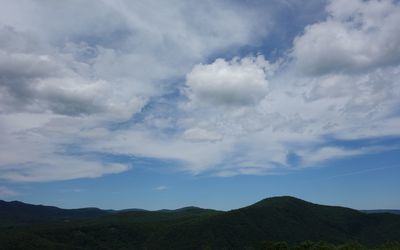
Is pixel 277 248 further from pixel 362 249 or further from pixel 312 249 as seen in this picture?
pixel 362 249

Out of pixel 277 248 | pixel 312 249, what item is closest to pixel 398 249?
pixel 312 249

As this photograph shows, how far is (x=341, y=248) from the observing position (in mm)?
189625

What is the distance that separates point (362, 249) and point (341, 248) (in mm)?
→ 15489

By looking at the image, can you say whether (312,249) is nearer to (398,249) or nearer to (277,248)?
(277,248)

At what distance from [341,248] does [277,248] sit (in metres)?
29.4

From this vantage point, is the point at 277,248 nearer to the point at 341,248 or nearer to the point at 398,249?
the point at 341,248

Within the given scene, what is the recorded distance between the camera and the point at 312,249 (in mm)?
187250

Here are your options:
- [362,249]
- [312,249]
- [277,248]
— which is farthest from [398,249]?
[277,248]

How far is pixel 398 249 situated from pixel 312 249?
41.4 metres

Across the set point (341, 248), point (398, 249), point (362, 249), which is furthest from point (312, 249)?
point (398, 249)

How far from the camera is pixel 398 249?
626ft

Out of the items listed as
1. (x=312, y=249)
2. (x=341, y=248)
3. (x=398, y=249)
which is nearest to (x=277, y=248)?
(x=312, y=249)

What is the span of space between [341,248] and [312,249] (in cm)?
1433

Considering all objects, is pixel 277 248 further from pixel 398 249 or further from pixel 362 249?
pixel 398 249
